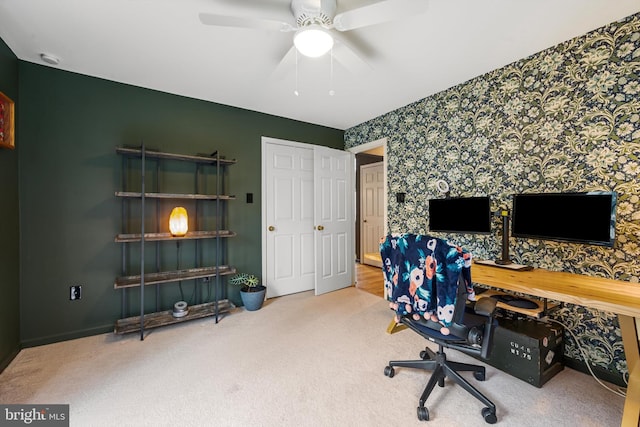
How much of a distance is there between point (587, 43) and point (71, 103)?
4335mm

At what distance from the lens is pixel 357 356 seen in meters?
2.17

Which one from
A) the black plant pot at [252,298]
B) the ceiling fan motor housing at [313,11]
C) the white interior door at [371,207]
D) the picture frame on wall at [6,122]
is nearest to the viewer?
the ceiling fan motor housing at [313,11]

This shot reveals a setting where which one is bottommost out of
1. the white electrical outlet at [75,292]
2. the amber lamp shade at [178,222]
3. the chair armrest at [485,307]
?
the white electrical outlet at [75,292]

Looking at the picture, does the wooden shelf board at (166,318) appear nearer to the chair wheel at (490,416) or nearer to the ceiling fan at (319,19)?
the chair wheel at (490,416)

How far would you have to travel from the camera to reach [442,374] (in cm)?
174

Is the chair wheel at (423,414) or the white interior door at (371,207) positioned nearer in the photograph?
the chair wheel at (423,414)

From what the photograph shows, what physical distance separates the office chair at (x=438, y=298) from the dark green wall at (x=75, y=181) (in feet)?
8.83

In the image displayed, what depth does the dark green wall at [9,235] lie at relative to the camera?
6.45 feet

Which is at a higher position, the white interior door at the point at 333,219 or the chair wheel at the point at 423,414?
the white interior door at the point at 333,219

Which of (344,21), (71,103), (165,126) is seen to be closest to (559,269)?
(344,21)

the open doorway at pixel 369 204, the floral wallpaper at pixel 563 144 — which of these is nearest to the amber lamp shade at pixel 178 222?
the floral wallpaper at pixel 563 144

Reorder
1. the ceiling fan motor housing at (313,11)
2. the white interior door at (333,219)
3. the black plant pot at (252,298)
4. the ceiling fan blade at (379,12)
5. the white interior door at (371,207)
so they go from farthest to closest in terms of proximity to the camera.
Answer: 1. the white interior door at (371,207)
2. the white interior door at (333,219)
3. the black plant pot at (252,298)
4. the ceiling fan motor housing at (313,11)
5. the ceiling fan blade at (379,12)

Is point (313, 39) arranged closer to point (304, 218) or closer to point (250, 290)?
point (304, 218)

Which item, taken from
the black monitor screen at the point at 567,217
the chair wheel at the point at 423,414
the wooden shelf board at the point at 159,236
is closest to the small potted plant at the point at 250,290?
the wooden shelf board at the point at 159,236
